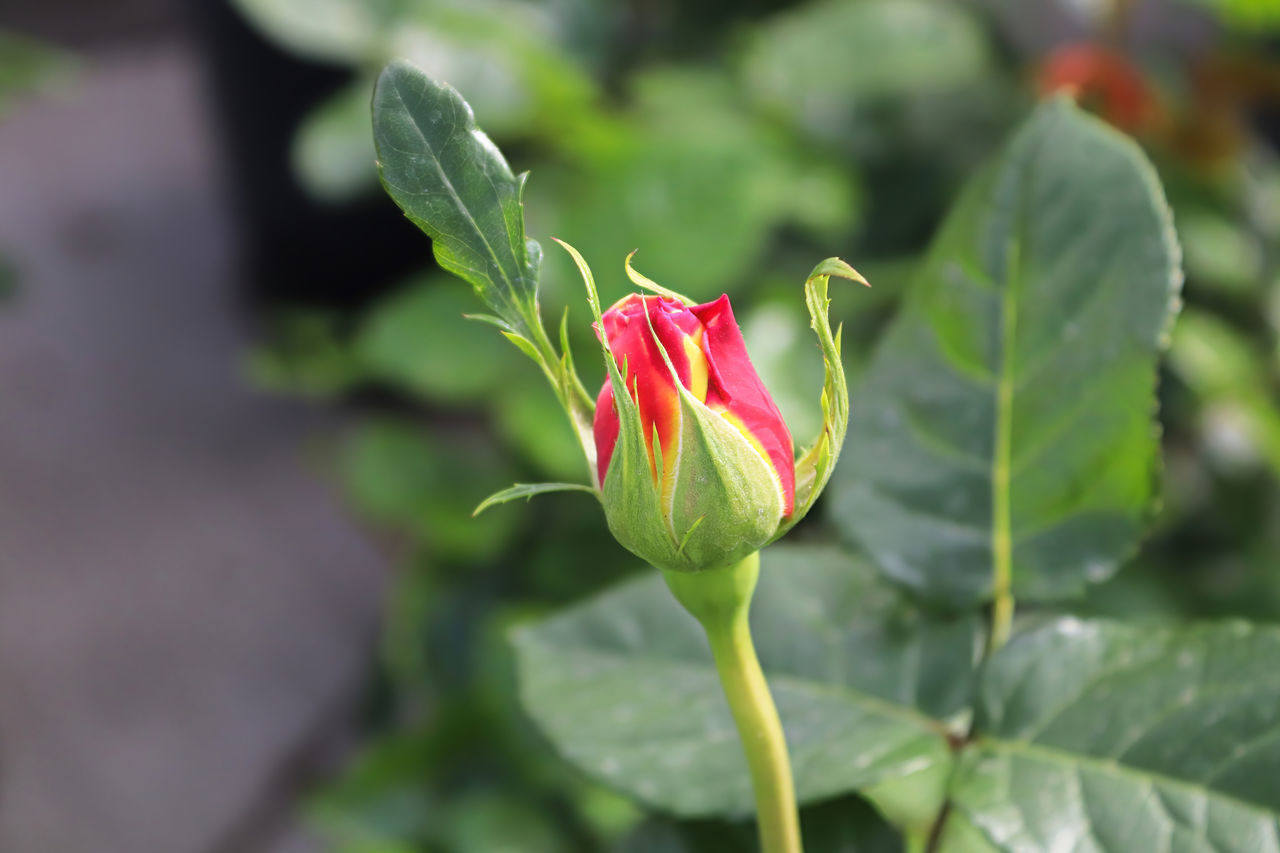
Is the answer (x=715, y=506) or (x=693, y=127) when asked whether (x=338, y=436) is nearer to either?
(x=693, y=127)

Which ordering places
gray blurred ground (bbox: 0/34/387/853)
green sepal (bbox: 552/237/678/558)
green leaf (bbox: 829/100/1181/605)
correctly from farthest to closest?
1. gray blurred ground (bbox: 0/34/387/853)
2. green leaf (bbox: 829/100/1181/605)
3. green sepal (bbox: 552/237/678/558)

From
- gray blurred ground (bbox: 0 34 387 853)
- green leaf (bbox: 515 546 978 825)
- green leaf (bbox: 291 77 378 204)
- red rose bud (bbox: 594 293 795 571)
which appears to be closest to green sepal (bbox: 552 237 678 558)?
red rose bud (bbox: 594 293 795 571)

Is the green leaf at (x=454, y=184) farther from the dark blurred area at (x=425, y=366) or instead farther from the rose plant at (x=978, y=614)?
the dark blurred area at (x=425, y=366)

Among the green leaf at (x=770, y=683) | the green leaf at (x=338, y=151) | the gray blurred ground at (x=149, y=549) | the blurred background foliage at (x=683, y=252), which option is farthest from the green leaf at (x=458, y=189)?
the gray blurred ground at (x=149, y=549)

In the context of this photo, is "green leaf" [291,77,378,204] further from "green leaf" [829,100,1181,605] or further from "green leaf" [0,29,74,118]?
"green leaf" [829,100,1181,605]

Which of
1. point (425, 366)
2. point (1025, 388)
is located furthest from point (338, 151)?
point (1025, 388)

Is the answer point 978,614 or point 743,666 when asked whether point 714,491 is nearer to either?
point 743,666
